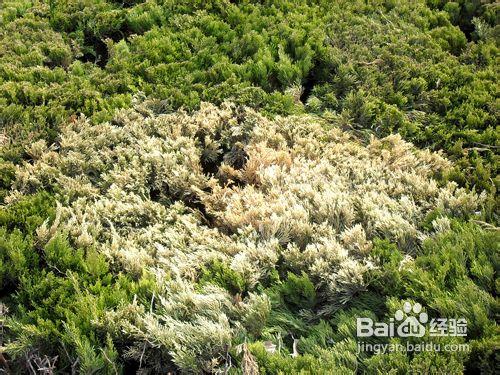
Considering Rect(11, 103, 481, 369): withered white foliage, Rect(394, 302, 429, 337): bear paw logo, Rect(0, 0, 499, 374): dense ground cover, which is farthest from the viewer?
Rect(11, 103, 481, 369): withered white foliage

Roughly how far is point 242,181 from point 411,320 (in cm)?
252

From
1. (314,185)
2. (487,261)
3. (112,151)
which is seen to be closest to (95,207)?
(112,151)

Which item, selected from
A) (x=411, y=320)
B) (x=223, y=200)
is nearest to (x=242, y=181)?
(x=223, y=200)

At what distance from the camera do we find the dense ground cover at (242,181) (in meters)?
3.70

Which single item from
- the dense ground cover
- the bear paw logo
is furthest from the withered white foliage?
the bear paw logo

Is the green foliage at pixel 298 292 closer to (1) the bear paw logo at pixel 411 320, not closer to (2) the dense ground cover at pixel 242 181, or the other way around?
(2) the dense ground cover at pixel 242 181

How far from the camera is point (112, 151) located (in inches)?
214

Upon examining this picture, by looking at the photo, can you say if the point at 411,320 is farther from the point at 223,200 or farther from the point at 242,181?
the point at 242,181

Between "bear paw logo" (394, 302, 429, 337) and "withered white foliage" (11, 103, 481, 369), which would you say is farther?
"withered white foliage" (11, 103, 481, 369)

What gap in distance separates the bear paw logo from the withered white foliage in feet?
1.39

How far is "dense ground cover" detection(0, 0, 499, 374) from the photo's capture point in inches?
146

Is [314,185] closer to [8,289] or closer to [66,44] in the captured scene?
[8,289]

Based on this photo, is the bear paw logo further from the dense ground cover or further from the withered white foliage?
the withered white foliage

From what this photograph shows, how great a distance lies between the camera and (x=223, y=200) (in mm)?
4973
